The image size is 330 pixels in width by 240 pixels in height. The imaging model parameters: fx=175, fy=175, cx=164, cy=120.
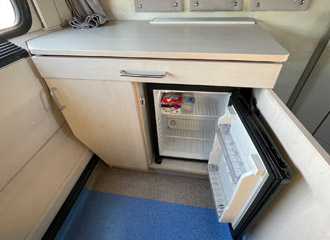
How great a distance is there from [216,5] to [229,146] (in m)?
0.90

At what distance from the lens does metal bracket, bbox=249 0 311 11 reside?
104 cm

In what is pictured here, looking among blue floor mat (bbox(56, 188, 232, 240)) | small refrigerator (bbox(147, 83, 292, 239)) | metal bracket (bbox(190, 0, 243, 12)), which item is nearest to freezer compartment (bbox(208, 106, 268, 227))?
small refrigerator (bbox(147, 83, 292, 239))

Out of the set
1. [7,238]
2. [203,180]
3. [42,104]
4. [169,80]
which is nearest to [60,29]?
[42,104]

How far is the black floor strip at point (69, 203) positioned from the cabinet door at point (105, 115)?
262 mm

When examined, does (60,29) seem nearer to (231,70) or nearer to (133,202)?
(231,70)

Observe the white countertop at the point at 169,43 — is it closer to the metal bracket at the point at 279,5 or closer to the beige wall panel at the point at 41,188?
the metal bracket at the point at 279,5

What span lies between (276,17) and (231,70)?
719 mm

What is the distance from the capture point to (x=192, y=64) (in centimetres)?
78

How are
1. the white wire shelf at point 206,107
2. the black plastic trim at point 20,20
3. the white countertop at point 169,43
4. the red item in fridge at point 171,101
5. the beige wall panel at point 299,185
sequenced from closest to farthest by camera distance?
the beige wall panel at point 299,185 → the white countertop at point 169,43 → the black plastic trim at point 20,20 → the red item in fridge at point 171,101 → the white wire shelf at point 206,107

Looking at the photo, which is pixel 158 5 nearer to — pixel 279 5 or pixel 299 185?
pixel 279 5

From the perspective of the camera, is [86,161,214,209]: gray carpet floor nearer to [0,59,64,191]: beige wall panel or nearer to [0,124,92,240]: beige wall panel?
[0,124,92,240]: beige wall panel

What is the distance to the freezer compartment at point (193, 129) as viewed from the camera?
55.6 inches

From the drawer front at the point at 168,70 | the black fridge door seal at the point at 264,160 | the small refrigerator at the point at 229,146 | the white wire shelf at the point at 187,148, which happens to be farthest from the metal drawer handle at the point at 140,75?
the white wire shelf at the point at 187,148

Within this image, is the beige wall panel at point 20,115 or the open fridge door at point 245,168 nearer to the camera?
the open fridge door at point 245,168
